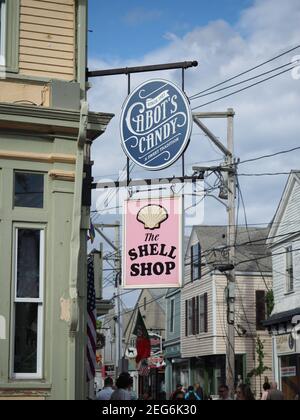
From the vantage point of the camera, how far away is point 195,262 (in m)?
40.3

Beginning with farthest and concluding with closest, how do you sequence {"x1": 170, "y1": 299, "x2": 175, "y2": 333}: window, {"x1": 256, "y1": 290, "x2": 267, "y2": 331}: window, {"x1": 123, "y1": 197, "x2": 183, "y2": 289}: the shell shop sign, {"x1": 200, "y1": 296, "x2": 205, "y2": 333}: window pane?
1. {"x1": 170, "y1": 299, "x2": 175, "y2": 333}: window
2. {"x1": 200, "y1": 296, "x2": 205, "y2": 333}: window pane
3. {"x1": 256, "y1": 290, "x2": 267, "y2": 331}: window
4. {"x1": 123, "y1": 197, "x2": 183, "y2": 289}: the shell shop sign

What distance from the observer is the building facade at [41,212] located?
10219mm

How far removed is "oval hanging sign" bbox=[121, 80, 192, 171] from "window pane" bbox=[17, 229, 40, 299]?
2.34 m

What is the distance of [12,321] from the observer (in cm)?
1022

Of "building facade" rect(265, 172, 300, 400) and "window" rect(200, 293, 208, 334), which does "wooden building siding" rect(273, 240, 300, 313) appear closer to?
"building facade" rect(265, 172, 300, 400)

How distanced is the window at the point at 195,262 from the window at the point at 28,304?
94.1 feet

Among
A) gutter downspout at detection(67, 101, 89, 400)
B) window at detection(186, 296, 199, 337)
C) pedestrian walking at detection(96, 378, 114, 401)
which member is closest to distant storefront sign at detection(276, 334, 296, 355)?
window at detection(186, 296, 199, 337)

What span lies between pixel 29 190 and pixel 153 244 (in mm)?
2095

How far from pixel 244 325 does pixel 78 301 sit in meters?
26.8

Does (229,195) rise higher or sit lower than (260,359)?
higher

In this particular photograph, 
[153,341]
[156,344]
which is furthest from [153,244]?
[153,341]

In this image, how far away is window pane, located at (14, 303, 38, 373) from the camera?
10242 millimetres
